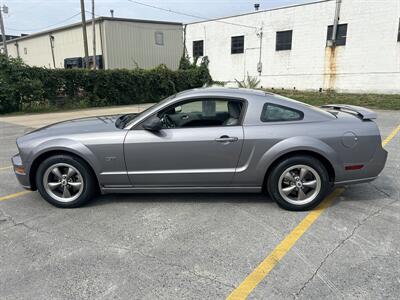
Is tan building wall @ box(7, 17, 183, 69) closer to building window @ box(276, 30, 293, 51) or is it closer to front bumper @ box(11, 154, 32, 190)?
building window @ box(276, 30, 293, 51)

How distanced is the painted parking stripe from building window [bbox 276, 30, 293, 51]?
21.0 meters

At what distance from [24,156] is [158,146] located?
167cm

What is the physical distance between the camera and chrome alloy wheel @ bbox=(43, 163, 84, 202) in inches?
151

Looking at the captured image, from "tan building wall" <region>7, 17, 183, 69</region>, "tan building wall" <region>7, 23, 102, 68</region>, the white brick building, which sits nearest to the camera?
the white brick building

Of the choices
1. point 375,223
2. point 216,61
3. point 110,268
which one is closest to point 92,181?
point 110,268

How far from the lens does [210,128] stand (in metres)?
3.73

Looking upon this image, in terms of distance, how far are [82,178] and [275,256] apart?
244 centimetres

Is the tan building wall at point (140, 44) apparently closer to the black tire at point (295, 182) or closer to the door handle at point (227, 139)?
the door handle at point (227, 139)

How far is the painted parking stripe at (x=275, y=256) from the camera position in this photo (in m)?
2.44

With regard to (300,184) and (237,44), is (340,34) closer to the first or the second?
(237,44)

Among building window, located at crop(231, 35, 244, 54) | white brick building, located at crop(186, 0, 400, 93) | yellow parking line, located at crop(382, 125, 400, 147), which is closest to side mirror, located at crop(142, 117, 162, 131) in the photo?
yellow parking line, located at crop(382, 125, 400, 147)

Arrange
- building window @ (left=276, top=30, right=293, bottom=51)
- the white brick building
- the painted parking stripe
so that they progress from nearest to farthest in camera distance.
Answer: the painted parking stripe → the white brick building → building window @ (left=276, top=30, right=293, bottom=51)

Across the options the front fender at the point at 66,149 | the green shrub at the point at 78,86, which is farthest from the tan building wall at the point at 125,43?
the front fender at the point at 66,149

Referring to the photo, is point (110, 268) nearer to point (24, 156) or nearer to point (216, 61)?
point (24, 156)
